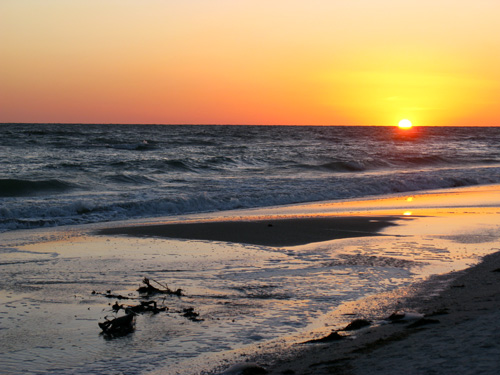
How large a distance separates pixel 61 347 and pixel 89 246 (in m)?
4.87

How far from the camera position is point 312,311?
541 centimetres

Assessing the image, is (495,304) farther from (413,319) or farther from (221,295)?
(221,295)

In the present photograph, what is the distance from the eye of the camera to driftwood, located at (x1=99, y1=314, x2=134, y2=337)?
4777 mm

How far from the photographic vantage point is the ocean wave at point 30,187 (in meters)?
18.2

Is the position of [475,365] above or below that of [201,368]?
above

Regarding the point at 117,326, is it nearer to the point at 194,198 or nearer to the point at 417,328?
the point at 417,328

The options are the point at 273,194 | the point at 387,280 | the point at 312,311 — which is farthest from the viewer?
the point at 273,194

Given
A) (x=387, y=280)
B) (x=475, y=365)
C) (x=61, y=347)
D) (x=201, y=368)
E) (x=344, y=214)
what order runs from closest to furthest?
(x=475, y=365)
(x=201, y=368)
(x=61, y=347)
(x=387, y=280)
(x=344, y=214)

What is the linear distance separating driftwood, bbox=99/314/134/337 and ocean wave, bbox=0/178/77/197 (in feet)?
46.6

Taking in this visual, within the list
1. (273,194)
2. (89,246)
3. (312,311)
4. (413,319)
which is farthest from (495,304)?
(273,194)

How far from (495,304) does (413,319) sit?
2.66 ft

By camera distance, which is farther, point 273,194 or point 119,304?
point 273,194

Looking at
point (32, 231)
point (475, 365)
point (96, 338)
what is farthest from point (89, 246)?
point (475, 365)

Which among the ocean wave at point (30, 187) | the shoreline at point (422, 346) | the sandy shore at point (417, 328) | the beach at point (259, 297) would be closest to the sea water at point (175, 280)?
the beach at point (259, 297)
